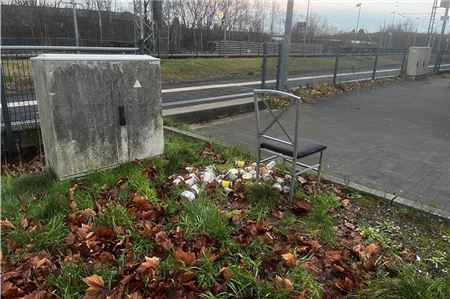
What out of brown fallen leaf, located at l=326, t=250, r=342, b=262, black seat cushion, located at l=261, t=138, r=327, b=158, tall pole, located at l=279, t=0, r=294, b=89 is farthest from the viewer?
tall pole, located at l=279, t=0, r=294, b=89

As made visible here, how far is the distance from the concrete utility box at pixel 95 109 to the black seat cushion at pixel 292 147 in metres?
1.58

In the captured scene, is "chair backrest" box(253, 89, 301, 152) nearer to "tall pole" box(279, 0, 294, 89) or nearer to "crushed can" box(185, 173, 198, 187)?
"crushed can" box(185, 173, 198, 187)

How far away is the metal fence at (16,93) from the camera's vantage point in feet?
17.9

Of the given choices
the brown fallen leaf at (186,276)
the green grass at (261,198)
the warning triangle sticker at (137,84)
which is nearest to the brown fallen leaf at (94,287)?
the brown fallen leaf at (186,276)

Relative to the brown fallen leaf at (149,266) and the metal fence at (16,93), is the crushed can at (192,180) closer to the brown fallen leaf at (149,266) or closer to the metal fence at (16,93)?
the brown fallen leaf at (149,266)

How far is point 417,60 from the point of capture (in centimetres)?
1720

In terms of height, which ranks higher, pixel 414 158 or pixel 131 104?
pixel 131 104

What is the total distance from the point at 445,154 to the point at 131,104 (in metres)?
4.95

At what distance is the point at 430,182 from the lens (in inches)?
183

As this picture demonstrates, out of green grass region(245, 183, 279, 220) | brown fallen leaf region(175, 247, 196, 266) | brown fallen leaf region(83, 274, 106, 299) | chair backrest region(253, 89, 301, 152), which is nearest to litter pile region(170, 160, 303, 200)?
green grass region(245, 183, 279, 220)

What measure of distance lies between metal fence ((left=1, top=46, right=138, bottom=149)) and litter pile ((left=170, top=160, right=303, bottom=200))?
301 centimetres

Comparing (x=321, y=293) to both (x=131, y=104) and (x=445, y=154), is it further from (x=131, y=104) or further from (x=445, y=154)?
(x=445, y=154)

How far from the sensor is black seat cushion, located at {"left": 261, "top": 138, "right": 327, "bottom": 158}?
11.6 feet

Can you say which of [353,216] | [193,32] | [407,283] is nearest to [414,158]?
[353,216]
